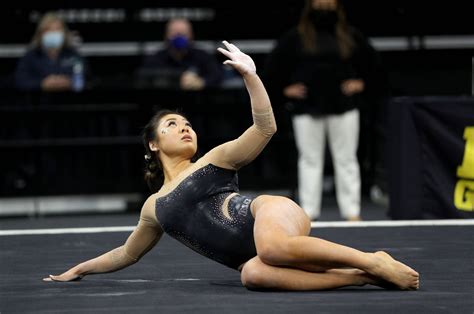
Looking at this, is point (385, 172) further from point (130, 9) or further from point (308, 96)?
point (130, 9)

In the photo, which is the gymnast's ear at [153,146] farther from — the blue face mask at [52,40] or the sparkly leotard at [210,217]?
the blue face mask at [52,40]

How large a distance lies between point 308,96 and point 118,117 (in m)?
1.88

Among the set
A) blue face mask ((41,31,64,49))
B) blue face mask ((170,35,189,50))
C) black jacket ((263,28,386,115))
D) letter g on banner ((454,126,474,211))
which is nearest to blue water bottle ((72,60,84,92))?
blue face mask ((41,31,64,49))

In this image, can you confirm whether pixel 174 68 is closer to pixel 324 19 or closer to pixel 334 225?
pixel 324 19

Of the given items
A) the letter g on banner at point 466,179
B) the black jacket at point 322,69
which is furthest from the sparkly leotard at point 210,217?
the black jacket at point 322,69

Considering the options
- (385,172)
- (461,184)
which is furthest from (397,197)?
(385,172)

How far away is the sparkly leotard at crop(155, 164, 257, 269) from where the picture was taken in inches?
182

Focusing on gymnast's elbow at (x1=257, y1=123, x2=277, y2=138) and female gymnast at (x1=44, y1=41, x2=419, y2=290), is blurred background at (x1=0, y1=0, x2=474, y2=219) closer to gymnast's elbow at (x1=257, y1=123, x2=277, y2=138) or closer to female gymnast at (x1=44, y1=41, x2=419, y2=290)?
female gymnast at (x1=44, y1=41, x2=419, y2=290)

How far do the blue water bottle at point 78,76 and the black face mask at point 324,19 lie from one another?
2.14m

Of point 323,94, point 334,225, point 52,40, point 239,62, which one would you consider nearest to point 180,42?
point 52,40

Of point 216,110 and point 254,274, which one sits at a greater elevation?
point 254,274

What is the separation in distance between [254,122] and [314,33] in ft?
12.1

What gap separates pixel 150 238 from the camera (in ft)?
15.8

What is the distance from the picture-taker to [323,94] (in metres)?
7.98
